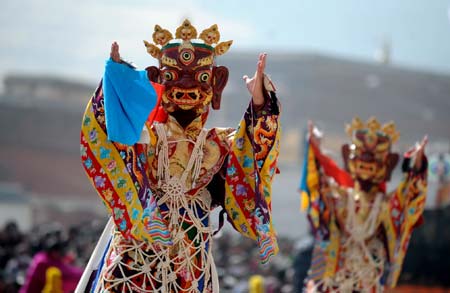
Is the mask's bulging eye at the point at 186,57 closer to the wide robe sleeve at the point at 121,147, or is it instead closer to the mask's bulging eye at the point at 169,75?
the mask's bulging eye at the point at 169,75

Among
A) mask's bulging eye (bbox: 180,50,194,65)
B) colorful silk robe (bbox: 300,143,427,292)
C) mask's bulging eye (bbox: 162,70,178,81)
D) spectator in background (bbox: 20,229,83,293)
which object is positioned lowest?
spectator in background (bbox: 20,229,83,293)

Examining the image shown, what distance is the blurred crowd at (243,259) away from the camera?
332 inches

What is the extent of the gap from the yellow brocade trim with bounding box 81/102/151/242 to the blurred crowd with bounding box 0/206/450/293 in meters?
3.38

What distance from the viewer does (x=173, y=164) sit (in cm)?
502

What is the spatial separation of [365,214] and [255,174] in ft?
7.54

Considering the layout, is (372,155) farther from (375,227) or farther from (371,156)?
(375,227)

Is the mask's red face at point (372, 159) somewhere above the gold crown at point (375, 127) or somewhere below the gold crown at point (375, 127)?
below

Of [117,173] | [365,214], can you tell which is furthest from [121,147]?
[365,214]

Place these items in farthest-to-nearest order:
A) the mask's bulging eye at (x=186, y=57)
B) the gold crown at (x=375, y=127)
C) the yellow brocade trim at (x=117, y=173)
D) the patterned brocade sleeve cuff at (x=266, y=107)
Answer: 1. the gold crown at (x=375, y=127)
2. the mask's bulging eye at (x=186, y=57)
3. the patterned brocade sleeve cuff at (x=266, y=107)
4. the yellow brocade trim at (x=117, y=173)

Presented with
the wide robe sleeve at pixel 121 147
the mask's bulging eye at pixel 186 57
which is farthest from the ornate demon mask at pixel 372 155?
the wide robe sleeve at pixel 121 147

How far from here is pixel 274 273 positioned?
14.6 m

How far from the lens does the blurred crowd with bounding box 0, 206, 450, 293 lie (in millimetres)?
8445

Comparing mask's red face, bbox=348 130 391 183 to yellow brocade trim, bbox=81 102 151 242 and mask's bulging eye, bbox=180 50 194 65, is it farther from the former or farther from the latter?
yellow brocade trim, bbox=81 102 151 242

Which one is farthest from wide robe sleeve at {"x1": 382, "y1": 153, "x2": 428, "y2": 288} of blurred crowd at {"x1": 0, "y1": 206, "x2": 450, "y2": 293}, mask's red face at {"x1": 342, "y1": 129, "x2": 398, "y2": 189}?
blurred crowd at {"x1": 0, "y1": 206, "x2": 450, "y2": 293}
